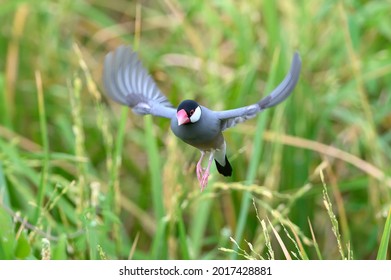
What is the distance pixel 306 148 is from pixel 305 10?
0.45 m

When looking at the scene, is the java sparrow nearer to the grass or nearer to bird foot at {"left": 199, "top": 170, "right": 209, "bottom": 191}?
bird foot at {"left": 199, "top": 170, "right": 209, "bottom": 191}

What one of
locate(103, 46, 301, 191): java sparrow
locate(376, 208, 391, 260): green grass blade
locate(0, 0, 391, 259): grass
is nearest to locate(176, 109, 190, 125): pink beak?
locate(103, 46, 301, 191): java sparrow

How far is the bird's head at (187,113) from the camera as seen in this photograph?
0.75m

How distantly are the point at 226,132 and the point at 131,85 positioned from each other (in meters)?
1.35

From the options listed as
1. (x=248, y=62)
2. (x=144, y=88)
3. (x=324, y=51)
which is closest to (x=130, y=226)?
(x=248, y=62)

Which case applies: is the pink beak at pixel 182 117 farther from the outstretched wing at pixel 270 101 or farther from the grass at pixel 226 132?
the grass at pixel 226 132

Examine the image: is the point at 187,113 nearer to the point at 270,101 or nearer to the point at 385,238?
the point at 270,101

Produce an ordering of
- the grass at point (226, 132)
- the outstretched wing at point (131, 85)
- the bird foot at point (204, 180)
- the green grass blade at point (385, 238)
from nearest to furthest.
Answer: the bird foot at point (204, 180)
the outstretched wing at point (131, 85)
the green grass blade at point (385, 238)
the grass at point (226, 132)

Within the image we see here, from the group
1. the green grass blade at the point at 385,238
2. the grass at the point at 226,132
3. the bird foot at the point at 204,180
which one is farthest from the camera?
the grass at the point at 226,132

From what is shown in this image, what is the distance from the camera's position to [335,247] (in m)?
2.31

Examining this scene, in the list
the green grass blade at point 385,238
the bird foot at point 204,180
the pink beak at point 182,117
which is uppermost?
the pink beak at point 182,117

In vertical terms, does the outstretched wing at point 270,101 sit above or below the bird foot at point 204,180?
above

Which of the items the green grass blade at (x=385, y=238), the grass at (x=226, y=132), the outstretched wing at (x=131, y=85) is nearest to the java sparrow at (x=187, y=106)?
the outstretched wing at (x=131, y=85)

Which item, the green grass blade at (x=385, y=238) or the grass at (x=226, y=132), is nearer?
the green grass blade at (x=385, y=238)
